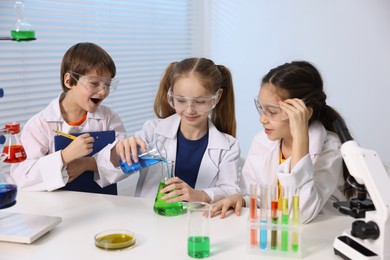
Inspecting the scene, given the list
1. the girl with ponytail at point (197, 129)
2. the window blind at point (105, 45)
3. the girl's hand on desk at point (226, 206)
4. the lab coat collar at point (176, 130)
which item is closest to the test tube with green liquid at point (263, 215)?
the girl's hand on desk at point (226, 206)

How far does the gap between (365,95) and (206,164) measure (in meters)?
2.08

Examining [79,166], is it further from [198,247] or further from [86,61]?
[198,247]

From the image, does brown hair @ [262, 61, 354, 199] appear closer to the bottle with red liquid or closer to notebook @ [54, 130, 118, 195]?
notebook @ [54, 130, 118, 195]

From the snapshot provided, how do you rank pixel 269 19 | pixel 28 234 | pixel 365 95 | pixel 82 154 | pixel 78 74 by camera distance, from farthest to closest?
1. pixel 269 19
2. pixel 365 95
3. pixel 78 74
4. pixel 82 154
5. pixel 28 234

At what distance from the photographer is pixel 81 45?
2178 millimetres

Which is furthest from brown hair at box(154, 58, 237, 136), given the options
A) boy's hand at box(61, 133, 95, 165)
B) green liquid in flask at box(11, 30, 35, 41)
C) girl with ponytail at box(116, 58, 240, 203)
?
green liquid in flask at box(11, 30, 35, 41)

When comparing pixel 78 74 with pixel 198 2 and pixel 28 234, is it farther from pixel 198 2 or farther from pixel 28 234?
pixel 198 2

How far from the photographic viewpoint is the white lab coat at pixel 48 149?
1.86 meters

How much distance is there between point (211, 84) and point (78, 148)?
2.21 ft

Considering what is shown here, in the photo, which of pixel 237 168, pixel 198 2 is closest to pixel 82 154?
pixel 237 168

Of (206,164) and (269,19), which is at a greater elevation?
(269,19)

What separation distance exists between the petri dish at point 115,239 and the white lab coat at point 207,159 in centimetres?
74

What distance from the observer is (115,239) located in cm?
137

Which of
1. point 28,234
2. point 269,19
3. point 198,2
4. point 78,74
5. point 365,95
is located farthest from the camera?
point 198,2
